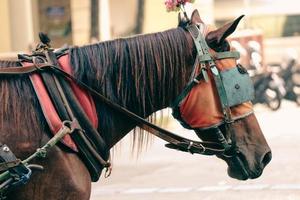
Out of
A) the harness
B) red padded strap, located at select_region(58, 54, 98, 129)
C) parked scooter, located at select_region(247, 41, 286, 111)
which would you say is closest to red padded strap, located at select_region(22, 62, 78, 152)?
the harness

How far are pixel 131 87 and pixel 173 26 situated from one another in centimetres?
917

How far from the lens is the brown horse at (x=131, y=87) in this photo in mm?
3043

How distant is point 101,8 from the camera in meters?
16.6

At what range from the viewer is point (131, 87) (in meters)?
3.34

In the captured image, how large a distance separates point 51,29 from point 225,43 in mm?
14413

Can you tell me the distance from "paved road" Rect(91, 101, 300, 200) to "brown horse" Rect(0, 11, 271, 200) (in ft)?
8.83

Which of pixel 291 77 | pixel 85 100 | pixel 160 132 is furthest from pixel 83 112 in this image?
pixel 291 77

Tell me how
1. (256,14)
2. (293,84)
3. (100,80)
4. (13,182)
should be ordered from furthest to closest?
1. (256,14)
2. (293,84)
3. (100,80)
4. (13,182)

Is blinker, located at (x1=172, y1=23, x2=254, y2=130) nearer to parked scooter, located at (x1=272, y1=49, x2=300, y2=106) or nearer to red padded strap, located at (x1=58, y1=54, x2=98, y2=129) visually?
red padded strap, located at (x1=58, y1=54, x2=98, y2=129)

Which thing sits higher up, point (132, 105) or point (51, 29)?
point (132, 105)

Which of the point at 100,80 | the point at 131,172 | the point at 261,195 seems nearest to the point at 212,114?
the point at 100,80

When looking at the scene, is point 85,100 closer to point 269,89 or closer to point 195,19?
point 195,19

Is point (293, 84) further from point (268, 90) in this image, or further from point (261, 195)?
point (261, 195)

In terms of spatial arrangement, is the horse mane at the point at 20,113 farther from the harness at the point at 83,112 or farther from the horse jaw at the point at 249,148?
the horse jaw at the point at 249,148
